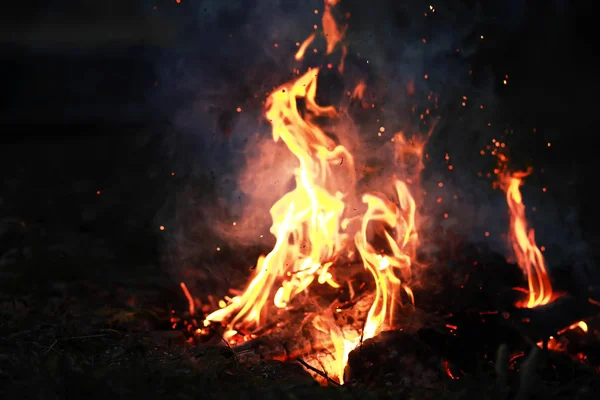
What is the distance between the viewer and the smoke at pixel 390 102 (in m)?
5.39

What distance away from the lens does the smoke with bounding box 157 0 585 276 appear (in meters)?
5.39

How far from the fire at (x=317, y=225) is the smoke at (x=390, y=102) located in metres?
0.16

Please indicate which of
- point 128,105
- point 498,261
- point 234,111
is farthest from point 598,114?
point 128,105

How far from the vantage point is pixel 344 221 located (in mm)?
5184

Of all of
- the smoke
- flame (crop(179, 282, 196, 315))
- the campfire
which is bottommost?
flame (crop(179, 282, 196, 315))

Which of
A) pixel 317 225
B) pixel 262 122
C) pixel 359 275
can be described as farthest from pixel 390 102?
pixel 359 275

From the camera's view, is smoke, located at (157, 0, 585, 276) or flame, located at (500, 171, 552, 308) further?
smoke, located at (157, 0, 585, 276)

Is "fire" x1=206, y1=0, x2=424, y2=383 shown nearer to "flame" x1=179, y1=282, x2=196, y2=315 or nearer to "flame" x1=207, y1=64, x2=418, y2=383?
"flame" x1=207, y1=64, x2=418, y2=383

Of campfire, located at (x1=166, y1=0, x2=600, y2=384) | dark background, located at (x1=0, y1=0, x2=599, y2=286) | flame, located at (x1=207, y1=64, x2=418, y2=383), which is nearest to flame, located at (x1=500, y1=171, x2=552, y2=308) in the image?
campfire, located at (x1=166, y1=0, x2=600, y2=384)

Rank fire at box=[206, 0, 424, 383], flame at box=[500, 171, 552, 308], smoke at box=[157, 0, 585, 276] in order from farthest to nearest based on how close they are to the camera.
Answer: smoke at box=[157, 0, 585, 276]
fire at box=[206, 0, 424, 383]
flame at box=[500, 171, 552, 308]

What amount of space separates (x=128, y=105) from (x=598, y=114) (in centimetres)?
693

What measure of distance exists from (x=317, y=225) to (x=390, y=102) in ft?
4.04

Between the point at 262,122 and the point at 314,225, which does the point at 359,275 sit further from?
the point at 262,122

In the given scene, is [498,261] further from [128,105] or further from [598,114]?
[128,105]
